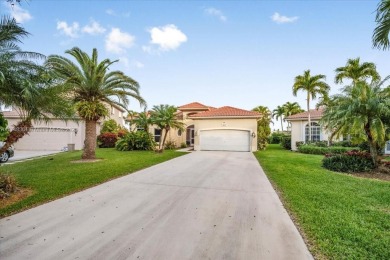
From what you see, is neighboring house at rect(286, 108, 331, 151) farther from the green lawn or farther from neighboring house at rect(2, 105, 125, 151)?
neighboring house at rect(2, 105, 125, 151)

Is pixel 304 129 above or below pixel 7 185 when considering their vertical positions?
above

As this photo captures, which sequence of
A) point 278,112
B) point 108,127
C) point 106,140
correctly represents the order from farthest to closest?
point 278,112, point 108,127, point 106,140

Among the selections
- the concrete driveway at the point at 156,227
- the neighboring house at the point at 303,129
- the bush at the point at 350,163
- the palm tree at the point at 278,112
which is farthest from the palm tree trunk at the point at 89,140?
the palm tree at the point at 278,112

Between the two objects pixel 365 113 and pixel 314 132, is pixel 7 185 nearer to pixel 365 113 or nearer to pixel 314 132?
pixel 365 113

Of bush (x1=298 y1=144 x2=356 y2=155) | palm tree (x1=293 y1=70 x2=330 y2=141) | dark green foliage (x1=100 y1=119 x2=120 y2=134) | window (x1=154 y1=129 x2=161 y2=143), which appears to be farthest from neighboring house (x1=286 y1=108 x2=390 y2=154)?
dark green foliage (x1=100 y1=119 x2=120 y2=134)

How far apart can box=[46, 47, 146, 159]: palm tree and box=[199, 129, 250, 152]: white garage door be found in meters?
10.3

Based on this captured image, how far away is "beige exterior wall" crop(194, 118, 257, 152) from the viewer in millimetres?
22266

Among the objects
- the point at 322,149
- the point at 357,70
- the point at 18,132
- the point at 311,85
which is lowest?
the point at 322,149

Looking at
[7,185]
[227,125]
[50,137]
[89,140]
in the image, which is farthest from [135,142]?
[7,185]

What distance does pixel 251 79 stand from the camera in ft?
75.7

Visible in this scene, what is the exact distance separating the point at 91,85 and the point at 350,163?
1506cm

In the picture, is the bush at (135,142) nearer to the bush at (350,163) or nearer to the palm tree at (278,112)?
the bush at (350,163)

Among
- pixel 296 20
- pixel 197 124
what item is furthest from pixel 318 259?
pixel 197 124

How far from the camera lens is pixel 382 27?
22.2 feet
